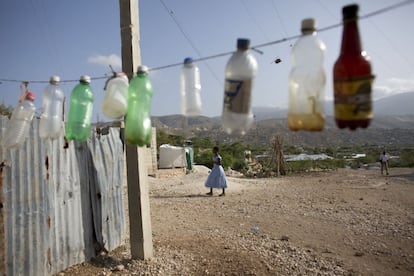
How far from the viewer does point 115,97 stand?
99.0 inches

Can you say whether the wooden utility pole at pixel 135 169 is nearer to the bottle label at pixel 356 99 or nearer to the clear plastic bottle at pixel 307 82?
the clear plastic bottle at pixel 307 82

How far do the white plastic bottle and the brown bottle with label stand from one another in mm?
630

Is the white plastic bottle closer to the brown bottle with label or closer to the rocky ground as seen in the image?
the brown bottle with label

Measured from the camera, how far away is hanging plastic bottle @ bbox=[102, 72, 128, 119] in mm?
2477

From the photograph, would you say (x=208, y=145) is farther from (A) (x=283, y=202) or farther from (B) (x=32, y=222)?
(B) (x=32, y=222)

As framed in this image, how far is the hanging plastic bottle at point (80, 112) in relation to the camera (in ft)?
7.88

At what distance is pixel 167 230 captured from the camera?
20.6 feet

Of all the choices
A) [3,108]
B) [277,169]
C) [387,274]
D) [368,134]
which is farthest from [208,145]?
[368,134]

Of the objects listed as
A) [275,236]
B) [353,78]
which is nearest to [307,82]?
[353,78]

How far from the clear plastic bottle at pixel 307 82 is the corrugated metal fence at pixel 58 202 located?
121 inches

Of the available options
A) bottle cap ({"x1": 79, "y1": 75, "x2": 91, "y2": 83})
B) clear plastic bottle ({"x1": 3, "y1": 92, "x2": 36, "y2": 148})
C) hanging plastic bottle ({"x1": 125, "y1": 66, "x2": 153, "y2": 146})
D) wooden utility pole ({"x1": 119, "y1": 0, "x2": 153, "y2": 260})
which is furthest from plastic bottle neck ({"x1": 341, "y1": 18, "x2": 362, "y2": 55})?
wooden utility pole ({"x1": 119, "y1": 0, "x2": 153, "y2": 260})

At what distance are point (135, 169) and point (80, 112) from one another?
2013 millimetres

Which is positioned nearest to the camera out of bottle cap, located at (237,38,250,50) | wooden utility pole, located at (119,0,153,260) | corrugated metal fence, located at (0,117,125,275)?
bottle cap, located at (237,38,250,50)

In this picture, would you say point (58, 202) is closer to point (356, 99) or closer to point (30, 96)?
point (30, 96)
